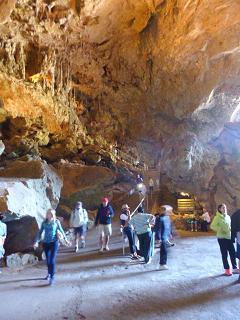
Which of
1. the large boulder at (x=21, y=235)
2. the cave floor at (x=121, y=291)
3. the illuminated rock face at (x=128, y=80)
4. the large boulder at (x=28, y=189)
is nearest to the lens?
the cave floor at (x=121, y=291)

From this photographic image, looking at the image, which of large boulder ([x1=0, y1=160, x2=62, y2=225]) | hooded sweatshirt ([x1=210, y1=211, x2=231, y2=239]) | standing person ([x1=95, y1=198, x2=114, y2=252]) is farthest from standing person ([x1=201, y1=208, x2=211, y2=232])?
hooded sweatshirt ([x1=210, y1=211, x2=231, y2=239])

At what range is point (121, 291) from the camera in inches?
244

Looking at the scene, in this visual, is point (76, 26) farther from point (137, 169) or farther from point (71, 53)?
point (137, 169)

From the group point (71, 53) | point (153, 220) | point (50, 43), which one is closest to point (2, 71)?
point (50, 43)

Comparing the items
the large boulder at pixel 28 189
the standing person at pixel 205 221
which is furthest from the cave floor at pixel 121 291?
the standing person at pixel 205 221

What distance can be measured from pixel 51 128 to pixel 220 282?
16401mm

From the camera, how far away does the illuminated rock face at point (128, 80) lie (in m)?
15.6

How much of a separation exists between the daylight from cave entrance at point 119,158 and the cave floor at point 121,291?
0.04 m

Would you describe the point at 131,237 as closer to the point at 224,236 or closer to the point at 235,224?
the point at 224,236

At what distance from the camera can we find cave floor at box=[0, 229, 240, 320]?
5121 mm

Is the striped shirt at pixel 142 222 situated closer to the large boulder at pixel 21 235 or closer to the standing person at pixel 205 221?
the large boulder at pixel 21 235

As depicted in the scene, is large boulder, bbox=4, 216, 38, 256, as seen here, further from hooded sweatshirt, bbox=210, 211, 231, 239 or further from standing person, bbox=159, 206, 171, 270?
hooded sweatshirt, bbox=210, 211, 231, 239

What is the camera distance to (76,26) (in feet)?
53.8

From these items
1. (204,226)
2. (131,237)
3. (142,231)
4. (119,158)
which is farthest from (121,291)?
(119,158)
